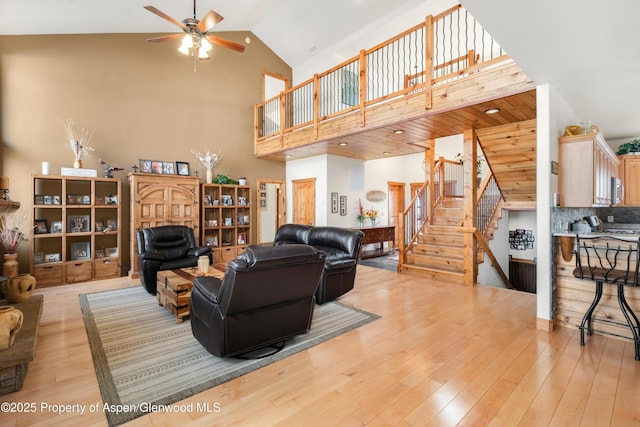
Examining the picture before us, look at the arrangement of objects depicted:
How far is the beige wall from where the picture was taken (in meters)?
4.95

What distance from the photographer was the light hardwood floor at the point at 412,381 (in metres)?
1.79

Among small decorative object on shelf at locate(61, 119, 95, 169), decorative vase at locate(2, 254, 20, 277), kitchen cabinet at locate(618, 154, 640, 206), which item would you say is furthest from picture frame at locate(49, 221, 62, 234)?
kitchen cabinet at locate(618, 154, 640, 206)

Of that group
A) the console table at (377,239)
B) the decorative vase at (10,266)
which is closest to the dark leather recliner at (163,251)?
the decorative vase at (10,266)

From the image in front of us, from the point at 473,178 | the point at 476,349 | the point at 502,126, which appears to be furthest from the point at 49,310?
the point at 502,126

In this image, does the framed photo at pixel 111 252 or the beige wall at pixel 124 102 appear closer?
the beige wall at pixel 124 102

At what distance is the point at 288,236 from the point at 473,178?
10.6ft

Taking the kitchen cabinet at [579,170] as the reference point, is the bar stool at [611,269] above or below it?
below

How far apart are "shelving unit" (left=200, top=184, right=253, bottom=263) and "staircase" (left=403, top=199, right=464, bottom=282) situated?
12.6 ft

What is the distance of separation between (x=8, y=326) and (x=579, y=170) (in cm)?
523

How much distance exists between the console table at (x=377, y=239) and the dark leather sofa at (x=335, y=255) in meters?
2.84

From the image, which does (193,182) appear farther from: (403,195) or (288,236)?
(403,195)

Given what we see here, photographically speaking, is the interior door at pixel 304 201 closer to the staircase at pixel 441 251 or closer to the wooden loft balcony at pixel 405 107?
the wooden loft balcony at pixel 405 107

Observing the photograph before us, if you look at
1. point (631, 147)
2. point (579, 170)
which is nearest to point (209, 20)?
point (579, 170)

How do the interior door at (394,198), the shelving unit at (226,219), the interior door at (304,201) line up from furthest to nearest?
1. the interior door at (394,198)
2. the interior door at (304,201)
3. the shelving unit at (226,219)
